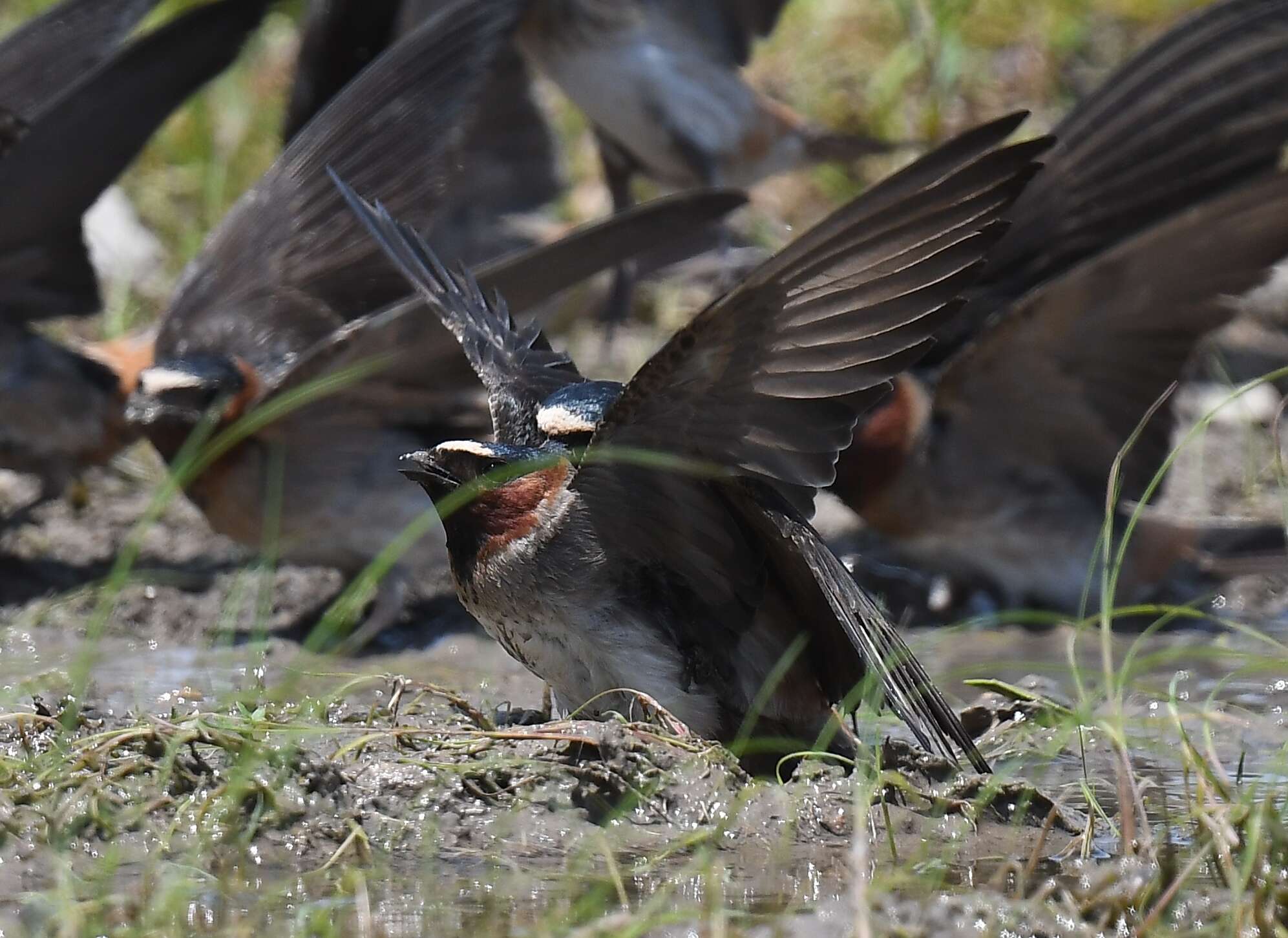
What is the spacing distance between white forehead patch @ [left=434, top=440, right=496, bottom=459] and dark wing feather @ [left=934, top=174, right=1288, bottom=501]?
2.56 m

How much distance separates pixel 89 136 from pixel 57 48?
1321mm

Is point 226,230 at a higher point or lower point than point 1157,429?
higher

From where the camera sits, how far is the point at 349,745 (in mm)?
3783

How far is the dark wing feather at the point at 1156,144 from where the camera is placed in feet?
20.7

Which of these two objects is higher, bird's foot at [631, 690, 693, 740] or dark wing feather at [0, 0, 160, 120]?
dark wing feather at [0, 0, 160, 120]

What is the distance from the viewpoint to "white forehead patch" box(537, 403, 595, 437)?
13.6ft

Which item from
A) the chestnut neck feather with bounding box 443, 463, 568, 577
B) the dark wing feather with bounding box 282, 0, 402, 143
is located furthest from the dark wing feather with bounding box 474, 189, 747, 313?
the dark wing feather with bounding box 282, 0, 402, 143

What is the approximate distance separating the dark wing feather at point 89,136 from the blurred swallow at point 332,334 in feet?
1.60

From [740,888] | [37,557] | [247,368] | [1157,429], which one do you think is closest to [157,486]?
[37,557]

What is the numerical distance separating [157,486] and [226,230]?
1240 mm

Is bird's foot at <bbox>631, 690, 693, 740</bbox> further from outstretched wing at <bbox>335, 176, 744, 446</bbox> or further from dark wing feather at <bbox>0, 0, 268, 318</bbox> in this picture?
dark wing feather at <bbox>0, 0, 268, 318</bbox>

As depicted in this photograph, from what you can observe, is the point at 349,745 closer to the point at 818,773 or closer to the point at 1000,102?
the point at 818,773

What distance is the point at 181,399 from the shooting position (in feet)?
21.5

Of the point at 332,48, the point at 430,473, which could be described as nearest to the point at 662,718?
the point at 430,473
